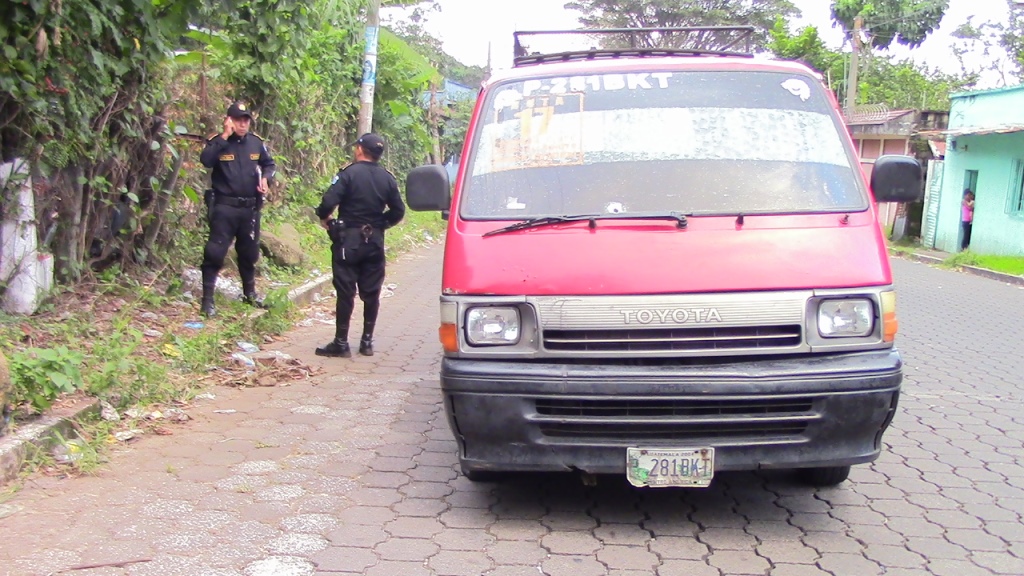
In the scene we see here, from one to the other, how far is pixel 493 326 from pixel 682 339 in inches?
30.5

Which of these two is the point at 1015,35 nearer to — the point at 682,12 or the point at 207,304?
the point at 682,12

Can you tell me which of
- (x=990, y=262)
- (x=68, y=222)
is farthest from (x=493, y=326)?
(x=990, y=262)

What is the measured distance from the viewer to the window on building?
1988 cm

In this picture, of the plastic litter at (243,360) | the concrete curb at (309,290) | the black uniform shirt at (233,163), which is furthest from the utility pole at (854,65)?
the plastic litter at (243,360)

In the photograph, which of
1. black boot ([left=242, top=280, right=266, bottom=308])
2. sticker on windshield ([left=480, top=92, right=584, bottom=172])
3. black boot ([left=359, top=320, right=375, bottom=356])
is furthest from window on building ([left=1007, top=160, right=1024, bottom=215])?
sticker on windshield ([left=480, top=92, right=584, bottom=172])

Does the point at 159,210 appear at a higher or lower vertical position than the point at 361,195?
lower

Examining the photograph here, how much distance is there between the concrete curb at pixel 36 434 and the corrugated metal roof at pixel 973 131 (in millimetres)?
18285

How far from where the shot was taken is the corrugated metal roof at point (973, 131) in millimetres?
18797

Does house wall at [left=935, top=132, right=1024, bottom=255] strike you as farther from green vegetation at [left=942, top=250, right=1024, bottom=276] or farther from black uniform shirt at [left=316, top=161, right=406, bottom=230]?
black uniform shirt at [left=316, top=161, right=406, bottom=230]

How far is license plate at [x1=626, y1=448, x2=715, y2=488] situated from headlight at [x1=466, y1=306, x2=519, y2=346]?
683 mm

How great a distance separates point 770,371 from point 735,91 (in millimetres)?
1615

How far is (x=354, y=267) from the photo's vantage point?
23.7ft

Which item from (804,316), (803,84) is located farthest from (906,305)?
(804,316)

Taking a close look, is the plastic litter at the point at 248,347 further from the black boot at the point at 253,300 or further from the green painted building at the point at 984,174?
the green painted building at the point at 984,174
